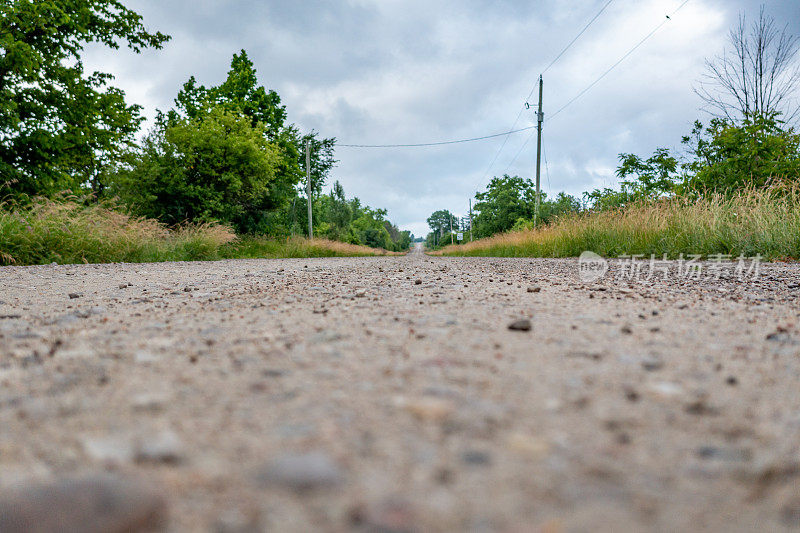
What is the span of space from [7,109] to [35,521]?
1402 cm

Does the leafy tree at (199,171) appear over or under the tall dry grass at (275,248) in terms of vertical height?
over

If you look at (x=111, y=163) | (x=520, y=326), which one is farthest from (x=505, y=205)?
(x=520, y=326)

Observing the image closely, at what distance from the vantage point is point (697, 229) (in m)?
7.30

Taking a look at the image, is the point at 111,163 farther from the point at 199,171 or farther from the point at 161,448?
the point at 161,448

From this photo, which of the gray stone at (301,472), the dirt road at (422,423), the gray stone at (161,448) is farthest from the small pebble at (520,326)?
the gray stone at (161,448)

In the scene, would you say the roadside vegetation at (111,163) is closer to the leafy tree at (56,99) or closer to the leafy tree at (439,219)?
the leafy tree at (56,99)

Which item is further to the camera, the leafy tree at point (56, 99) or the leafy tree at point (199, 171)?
the leafy tree at point (199, 171)

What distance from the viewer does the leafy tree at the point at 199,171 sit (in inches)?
603

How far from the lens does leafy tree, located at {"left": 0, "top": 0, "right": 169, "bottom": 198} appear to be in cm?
1067

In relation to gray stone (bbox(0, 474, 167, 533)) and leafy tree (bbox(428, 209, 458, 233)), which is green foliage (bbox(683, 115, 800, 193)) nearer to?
gray stone (bbox(0, 474, 167, 533))

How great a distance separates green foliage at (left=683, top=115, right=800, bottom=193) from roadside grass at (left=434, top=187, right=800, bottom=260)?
139 inches

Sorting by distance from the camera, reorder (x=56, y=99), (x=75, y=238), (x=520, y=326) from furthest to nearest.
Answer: (x=56, y=99) < (x=75, y=238) < (x=520, y=326)

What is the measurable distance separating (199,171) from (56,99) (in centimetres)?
545

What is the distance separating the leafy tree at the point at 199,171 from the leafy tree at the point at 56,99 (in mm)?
1912
